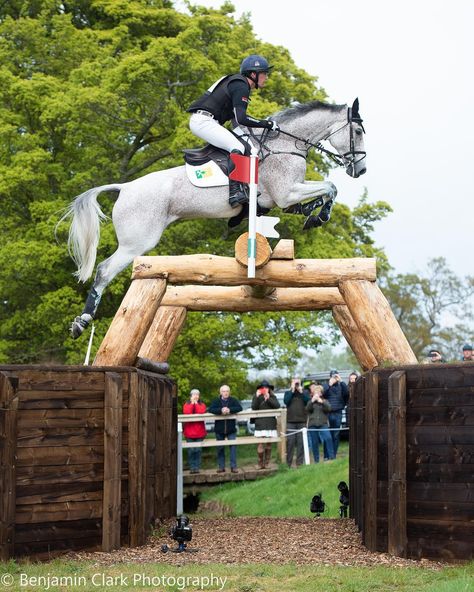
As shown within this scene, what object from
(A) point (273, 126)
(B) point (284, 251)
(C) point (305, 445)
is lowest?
(C) point (305, 445)

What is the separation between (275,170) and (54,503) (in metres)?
3.71

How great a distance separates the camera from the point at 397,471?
8.59 meters

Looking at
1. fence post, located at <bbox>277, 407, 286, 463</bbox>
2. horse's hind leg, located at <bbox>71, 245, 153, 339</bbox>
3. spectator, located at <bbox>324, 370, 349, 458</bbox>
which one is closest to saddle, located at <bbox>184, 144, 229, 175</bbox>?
Result: horse's hind leg, located at <bbox>71, 245, 153, 339</bbox>

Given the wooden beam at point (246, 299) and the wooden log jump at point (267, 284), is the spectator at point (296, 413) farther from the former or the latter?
the wooden log jump at point (267, 284)

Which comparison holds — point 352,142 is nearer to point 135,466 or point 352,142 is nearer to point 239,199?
point 239,199

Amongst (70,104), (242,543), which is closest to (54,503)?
(242,543)

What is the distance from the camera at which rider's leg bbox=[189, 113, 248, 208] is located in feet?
32.9

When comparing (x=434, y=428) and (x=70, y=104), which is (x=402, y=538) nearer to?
(x=434, y=428)

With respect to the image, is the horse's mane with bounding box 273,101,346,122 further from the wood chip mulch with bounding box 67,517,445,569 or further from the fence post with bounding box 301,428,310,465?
the fence post with bounding box 301,428,310,465

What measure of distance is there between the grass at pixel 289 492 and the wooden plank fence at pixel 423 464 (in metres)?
5.10

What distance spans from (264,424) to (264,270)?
884 centimetres

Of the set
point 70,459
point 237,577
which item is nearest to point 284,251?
point 70,459

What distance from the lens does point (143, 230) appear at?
10227 millimetres

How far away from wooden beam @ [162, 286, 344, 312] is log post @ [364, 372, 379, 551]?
122 inches
